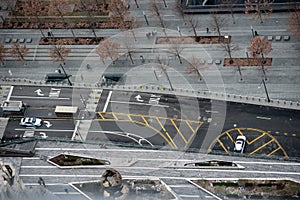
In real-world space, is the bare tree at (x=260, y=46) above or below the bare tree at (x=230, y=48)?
below

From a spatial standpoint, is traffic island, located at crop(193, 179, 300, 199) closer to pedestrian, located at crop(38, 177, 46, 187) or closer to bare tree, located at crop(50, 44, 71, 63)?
pedestrian, located at crop(38, 177, 46, 187)

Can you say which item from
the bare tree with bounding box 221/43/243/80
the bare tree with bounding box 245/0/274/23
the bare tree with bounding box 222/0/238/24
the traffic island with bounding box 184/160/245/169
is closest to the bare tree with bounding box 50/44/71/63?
the bare tree with bounding box 221/43/243/80

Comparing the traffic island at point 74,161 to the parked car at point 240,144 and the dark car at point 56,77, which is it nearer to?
the dark car at point 56,77

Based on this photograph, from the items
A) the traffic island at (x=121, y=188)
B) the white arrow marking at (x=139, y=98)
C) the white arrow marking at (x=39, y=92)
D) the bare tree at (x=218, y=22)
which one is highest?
the bare tree at (x=218, y=22)

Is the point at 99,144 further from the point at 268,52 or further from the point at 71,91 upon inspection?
the point at 268,52

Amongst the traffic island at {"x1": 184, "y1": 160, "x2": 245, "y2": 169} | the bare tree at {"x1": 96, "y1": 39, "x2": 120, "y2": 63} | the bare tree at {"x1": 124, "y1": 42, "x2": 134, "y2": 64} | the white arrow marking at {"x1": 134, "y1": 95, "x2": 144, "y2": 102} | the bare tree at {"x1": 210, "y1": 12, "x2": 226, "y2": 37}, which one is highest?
the bare tree at {"x1": 210, "y1": 12, "x2": 226, "y2": 37}

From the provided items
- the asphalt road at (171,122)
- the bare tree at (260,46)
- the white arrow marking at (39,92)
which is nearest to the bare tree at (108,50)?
the asphalt road at (171,122)
